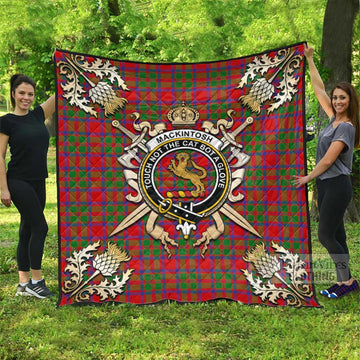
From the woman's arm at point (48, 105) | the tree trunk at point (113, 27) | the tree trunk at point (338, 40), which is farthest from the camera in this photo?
the tree trunk at point (113, 27)

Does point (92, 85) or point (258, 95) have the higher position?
point (92, 85)

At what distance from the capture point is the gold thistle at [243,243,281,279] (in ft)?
14.6

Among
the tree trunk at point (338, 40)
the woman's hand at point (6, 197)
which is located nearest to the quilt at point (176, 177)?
the woman's hand at point (6, 197)

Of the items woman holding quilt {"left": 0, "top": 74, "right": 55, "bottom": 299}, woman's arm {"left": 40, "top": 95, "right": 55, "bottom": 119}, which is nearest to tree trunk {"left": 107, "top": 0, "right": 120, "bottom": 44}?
woman's arm {"left": 40, "top": 95, "right": 55, "bottom": 119}

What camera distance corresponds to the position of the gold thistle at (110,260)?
4.51 meters

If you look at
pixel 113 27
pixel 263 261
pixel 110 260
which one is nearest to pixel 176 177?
pixel 110 260

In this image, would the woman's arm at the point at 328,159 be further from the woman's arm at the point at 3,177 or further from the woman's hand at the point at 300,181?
the woman's arm at the point at 3,177

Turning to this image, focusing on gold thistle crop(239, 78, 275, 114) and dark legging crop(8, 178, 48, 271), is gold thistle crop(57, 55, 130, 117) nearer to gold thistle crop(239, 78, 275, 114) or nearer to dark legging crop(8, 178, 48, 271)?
dark legging crop(8, 178, 48, 271)

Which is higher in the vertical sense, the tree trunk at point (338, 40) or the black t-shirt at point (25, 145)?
the tree trunk at point (338, 40)

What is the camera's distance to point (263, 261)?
14.7 feet

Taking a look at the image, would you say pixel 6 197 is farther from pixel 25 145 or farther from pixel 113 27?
pixel 113 27

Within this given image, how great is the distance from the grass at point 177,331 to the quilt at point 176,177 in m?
0.26

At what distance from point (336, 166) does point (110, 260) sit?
7.32ft

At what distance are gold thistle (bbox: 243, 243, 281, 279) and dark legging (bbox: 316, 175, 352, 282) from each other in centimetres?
51
